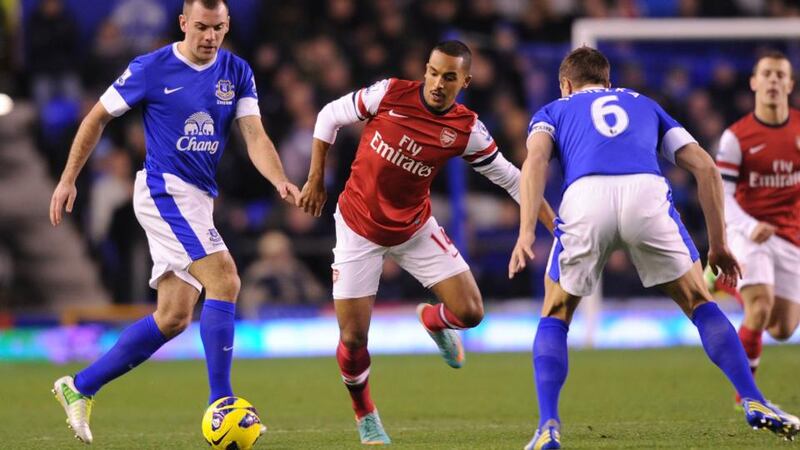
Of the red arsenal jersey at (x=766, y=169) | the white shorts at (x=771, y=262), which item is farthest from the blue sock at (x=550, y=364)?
the red arsenal jersey at (x=766, y=169)

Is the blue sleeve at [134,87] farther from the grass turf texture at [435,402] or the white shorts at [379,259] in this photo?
the grass turf texture at [435,402]

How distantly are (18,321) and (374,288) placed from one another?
8404 millimetres

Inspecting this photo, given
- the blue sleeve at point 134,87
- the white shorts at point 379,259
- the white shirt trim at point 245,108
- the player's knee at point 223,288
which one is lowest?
the white shorts at point 379,259

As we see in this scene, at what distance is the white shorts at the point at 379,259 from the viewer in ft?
25.0

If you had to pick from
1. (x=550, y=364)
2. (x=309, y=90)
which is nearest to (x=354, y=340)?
(x=550, y=364)

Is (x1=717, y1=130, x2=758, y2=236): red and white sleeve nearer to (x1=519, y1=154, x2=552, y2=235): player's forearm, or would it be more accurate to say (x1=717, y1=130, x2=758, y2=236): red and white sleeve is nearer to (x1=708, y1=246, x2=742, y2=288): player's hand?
(x1=708, y1=246, x2=742, y2=288): player's hand

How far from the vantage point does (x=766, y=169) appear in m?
9.23

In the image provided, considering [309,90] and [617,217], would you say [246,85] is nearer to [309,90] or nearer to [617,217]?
[617,217]

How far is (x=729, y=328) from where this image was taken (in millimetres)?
6531

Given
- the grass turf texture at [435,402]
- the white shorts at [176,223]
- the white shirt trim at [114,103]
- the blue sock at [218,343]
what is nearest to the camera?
the blue sock at [218,343]

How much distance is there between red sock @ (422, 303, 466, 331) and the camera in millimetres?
8031

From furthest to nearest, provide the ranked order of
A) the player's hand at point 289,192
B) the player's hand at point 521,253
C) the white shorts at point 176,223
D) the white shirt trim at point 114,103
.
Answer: the white shirt trim at point 114,103 < the white shorts at point 176,223 < the player's hand at point 289,192 < the player's hand at point 521,253

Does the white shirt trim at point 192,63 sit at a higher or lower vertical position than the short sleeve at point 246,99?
higher

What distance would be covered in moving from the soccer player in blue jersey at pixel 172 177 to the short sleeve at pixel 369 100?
60cm
